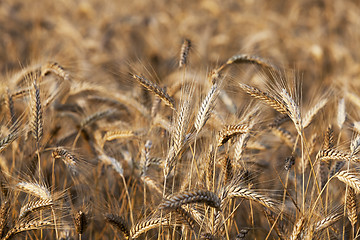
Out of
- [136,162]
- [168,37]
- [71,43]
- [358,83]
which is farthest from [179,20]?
[136,162]

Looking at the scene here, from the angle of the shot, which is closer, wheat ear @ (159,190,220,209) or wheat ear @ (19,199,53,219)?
wheat ear @ (159,190,220,209)

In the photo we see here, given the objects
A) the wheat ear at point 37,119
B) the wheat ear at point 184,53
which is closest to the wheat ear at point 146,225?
the wheat ear at point 37,119

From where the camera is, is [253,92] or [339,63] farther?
[339,63]

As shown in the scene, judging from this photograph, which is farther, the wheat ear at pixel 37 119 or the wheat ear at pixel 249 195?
the wheat ear at pixel 37 119

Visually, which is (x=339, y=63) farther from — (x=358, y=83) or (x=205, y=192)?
(x=205, y=192)

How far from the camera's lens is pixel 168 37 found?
8.43m

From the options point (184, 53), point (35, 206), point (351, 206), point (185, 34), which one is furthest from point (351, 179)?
point (185, 34)

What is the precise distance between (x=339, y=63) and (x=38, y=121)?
623 cm

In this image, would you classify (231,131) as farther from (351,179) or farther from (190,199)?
(351,179)

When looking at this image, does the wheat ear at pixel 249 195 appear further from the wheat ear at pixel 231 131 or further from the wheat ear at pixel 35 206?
the wheat ear at pixel 35 206

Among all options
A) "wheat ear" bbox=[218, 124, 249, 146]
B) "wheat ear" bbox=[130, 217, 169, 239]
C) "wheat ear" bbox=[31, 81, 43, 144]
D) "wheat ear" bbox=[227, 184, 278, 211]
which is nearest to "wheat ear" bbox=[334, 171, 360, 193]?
"wheat ear" bbox=[227, 184, 278, 211]

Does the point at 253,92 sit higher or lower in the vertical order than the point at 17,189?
higher

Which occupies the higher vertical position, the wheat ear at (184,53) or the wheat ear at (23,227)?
the wheat ear at (184,53)

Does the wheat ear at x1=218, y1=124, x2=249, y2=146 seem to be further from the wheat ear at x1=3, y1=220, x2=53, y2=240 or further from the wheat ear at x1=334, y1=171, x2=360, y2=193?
the wheat ear at x1=3, y1=220, x2=53, y2=240
